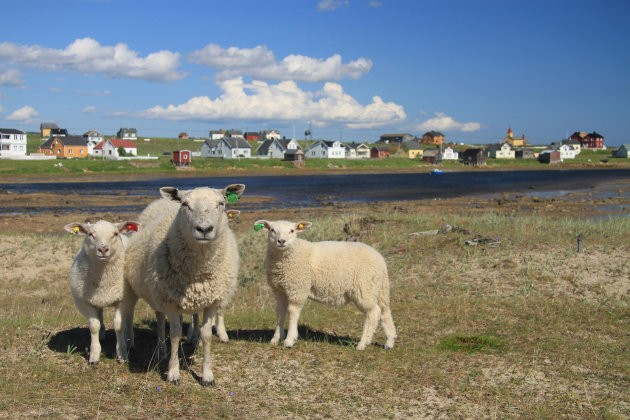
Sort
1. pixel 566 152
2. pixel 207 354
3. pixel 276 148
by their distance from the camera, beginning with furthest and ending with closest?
pixel 566 152
pixel 276 148
pixel 207 354

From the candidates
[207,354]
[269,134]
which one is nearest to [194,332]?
[207,354]

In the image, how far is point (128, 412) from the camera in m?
6.42

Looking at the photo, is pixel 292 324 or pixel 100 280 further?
pixel 292 324

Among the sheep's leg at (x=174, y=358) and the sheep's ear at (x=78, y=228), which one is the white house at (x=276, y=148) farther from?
the sheep's leg at (x=174, y=358)

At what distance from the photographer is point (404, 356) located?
8797 mm

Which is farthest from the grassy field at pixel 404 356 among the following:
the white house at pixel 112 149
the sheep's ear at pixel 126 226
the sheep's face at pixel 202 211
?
the white house at pixel 112 149

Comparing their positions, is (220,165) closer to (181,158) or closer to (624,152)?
(181,158)

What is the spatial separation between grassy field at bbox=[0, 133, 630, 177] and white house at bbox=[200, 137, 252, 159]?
12.0 m

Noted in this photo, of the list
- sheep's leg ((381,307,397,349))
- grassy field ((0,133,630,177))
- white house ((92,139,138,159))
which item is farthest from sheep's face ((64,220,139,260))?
white house ((92,139,138,159))

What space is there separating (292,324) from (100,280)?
3.35 metres

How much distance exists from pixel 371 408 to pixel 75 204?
44254 mm

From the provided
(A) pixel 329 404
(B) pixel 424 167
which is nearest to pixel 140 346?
(A) pixel 329 404

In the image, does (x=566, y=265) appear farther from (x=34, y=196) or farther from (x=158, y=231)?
(x=34, y=196)

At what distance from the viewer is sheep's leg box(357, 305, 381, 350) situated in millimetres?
9309
